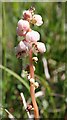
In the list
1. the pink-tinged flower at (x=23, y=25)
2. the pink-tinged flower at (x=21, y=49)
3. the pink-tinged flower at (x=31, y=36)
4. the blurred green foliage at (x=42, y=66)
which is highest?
the pink-tinged flower at (x=23, y=25)

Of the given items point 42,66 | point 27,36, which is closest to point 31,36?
point 27,36

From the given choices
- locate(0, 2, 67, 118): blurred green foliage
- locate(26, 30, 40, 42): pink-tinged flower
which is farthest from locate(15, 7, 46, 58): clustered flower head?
locate(0, 2, 67, 118): blurred green foliage

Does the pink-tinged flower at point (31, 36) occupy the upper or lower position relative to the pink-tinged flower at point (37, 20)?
lower

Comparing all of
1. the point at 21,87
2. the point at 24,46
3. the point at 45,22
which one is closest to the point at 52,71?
the point at 21,87

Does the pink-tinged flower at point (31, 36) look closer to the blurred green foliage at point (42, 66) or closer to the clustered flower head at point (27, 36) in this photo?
the clustered flower head at point (27, 36)

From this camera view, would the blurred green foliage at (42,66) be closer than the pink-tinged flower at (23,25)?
No

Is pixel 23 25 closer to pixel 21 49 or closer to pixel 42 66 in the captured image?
pixel 21 49

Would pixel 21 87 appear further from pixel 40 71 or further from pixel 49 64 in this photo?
pixel 49 64

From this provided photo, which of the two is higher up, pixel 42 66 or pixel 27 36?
pixel 27 36

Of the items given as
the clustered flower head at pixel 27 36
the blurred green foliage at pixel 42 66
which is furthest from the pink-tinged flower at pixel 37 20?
the blurred green foliage at pixel 42 66
